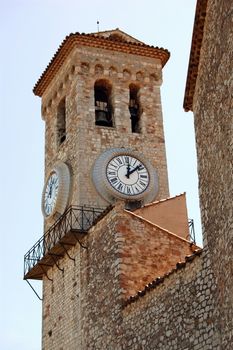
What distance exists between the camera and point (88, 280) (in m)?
16.8

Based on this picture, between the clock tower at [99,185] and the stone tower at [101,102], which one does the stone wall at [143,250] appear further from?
the stone tower at [101,102]

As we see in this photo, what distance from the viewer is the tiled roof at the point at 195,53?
12.3 meters

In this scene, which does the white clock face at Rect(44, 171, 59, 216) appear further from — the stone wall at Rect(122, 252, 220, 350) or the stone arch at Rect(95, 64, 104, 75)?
the stone wall at Rect(122, 252, 220, 350)

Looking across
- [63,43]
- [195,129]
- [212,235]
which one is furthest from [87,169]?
[212,235]

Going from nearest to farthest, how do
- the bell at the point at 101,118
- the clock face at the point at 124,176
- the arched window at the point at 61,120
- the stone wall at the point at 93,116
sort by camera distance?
the clock face at the point at 124,176
the stone wall at the point at 93,116
the bell at the point at 101,118
the arched window at the point at 61,120

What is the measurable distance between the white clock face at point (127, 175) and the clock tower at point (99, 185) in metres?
0.03

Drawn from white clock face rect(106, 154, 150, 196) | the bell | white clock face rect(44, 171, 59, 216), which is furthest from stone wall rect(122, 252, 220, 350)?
the bell

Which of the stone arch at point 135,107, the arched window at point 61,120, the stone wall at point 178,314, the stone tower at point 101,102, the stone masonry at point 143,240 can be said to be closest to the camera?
the stone masonry at point 143,240

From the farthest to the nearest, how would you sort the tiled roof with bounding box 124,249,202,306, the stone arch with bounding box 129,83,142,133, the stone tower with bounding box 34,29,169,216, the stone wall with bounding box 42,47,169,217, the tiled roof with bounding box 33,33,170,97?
the stone arch with bounding box 129,83,142,133 < the tiled roof with bounding box 33,33,170,97 < the stone tower with bounding box 34,29,169,216 < the stone wall with bounding box 42,47,169,217 < the tiled roof with bounding box 124,249,202,306

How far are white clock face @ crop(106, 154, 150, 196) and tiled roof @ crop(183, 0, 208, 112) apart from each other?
17.8 feet

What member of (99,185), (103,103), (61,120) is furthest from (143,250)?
(61,120)

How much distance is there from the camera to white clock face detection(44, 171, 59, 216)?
20031mm

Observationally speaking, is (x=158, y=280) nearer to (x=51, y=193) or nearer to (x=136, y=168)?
(x=136, y=168)

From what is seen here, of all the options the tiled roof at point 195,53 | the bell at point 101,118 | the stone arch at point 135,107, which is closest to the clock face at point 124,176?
the bell at point 101,118
